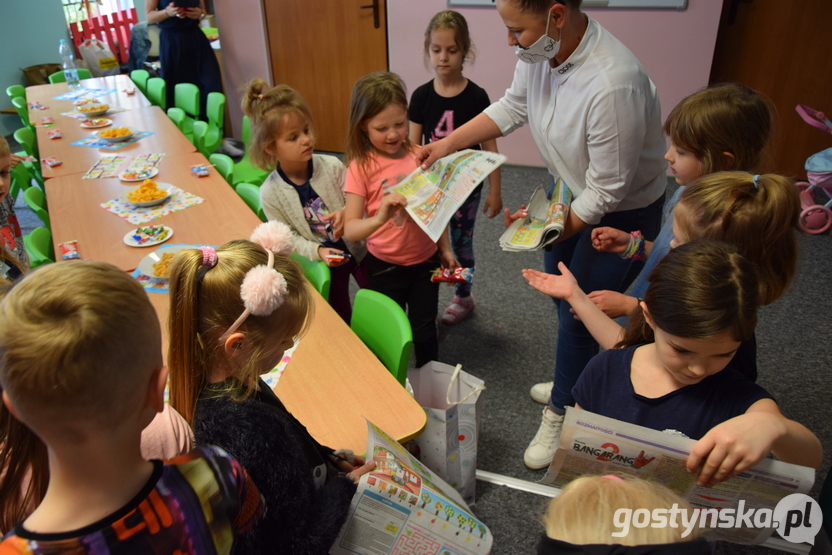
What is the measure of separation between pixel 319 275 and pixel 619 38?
328cm

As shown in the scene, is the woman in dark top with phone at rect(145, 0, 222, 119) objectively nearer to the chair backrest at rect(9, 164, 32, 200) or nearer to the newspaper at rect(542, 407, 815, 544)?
the chair backrest at rect(9, 164, 32, 200)

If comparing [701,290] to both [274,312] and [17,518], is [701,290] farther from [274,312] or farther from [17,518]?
[17,518]

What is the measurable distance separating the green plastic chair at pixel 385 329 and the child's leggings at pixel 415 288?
390mm

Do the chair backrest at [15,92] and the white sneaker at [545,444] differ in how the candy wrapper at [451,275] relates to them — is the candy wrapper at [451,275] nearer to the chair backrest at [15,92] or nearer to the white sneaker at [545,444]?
the white sneaker at [545,444]

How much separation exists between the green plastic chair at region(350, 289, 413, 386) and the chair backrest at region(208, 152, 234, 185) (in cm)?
138

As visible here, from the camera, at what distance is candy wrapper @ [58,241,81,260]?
6.69 ft

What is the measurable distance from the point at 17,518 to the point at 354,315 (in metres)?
1.08

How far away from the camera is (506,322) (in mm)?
2885

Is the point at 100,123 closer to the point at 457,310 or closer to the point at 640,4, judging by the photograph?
the point at 457,310

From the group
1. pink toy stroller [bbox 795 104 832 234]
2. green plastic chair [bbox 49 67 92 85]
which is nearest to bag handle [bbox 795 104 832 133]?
pink toy stroller [bbox 795 104 832 234]

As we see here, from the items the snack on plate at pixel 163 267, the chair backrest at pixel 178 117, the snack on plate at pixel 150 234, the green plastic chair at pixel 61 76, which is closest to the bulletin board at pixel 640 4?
the chair backrest at pixel 178 117

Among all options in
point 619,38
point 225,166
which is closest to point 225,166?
point 225,166

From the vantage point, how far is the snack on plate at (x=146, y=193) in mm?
2445

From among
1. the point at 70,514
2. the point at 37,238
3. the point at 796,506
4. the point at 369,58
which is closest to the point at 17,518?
the point at 70,514
